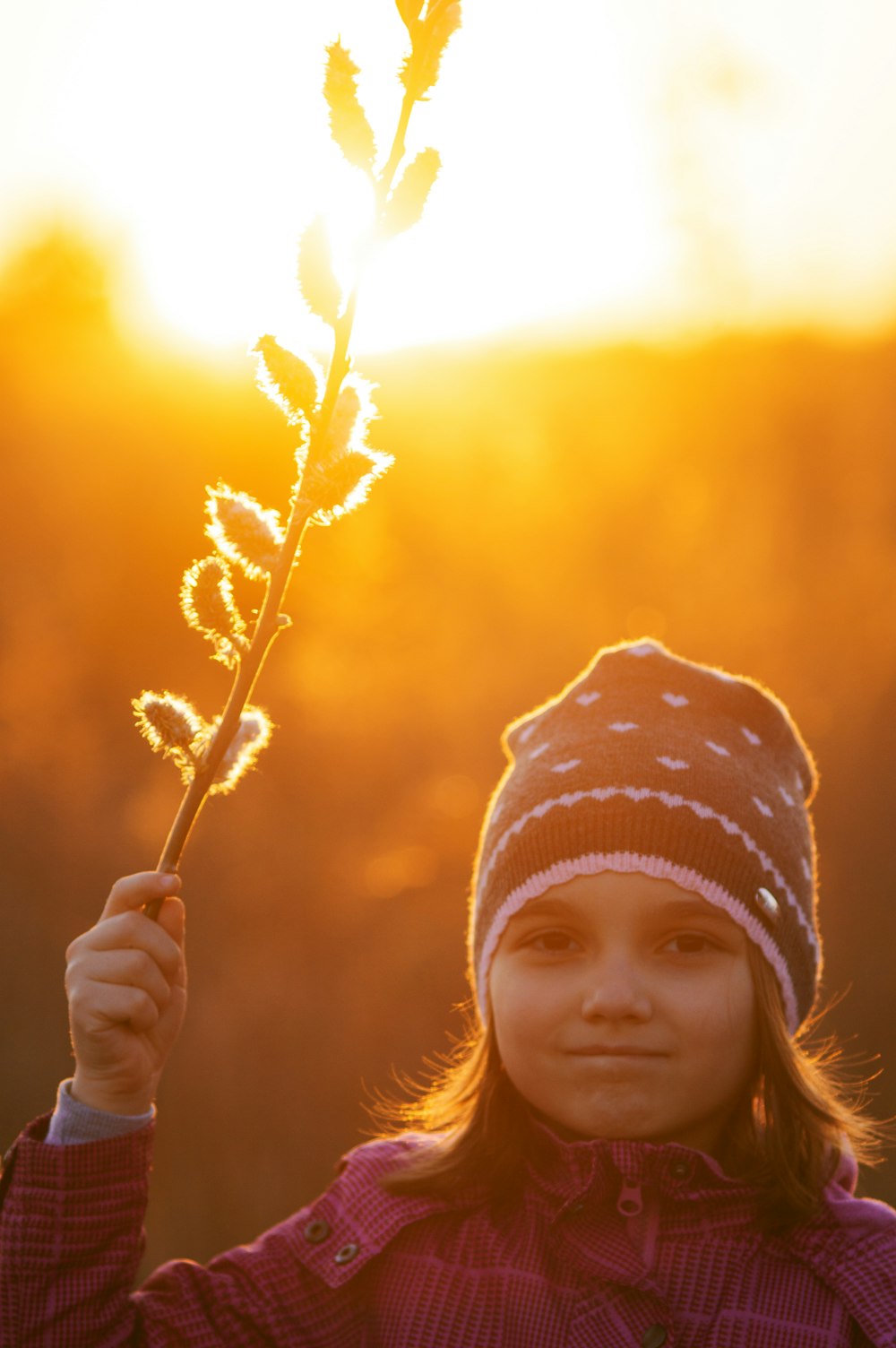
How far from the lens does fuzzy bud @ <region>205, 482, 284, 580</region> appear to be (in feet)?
4.27

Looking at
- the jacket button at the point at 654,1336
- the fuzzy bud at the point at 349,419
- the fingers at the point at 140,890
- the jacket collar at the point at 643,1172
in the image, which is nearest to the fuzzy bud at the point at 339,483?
the fuzzy bud at the point at 349,419

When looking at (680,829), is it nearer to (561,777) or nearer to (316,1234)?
(561,777)

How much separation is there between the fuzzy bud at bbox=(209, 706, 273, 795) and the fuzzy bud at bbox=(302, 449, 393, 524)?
24 centimetres

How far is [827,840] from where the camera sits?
5047 mm

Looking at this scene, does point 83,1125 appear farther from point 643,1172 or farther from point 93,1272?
point 643,1172

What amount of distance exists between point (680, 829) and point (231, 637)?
1031 millimetres

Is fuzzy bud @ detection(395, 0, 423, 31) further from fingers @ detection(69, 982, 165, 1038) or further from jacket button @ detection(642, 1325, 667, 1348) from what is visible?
jacket button @ detection(642, 1325, 667, 1348)

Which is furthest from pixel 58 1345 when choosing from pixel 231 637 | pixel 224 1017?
pixel 224 1017

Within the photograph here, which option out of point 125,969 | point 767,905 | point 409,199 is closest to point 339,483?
point 409,199

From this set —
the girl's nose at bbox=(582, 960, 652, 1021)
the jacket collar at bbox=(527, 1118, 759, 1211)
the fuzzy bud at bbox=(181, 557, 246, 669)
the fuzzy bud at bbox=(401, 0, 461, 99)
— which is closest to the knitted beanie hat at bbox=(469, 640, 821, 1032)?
the girl's nose at bbox=(582, 960, 652, 1021)

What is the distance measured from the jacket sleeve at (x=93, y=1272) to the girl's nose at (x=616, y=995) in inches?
23.9

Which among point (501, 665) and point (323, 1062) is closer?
point (323, 1062)

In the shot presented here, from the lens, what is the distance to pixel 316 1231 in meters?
2.08

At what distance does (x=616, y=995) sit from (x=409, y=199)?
3.95ft
